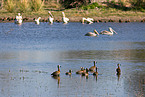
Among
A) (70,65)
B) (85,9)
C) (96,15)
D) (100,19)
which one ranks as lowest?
(100,19)

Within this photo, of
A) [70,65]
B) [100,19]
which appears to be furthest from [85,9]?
[70,65]

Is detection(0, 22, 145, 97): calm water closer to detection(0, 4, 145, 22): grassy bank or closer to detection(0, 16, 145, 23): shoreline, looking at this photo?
detection(0, 16, 145, 23): shoreline

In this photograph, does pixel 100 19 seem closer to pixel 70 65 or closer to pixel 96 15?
pixel 96 15

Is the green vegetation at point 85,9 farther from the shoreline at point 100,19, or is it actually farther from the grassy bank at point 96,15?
the shoreline at point 100,19

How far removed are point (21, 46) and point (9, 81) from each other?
38.4 ft

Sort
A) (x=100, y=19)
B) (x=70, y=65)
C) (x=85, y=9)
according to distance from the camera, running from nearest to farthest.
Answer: (x=70, y=65), (x=100, y=19), (x=85, y=9)

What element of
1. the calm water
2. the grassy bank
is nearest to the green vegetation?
the grassy bank

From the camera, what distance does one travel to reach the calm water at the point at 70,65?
15.0m

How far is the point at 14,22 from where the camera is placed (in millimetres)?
51781

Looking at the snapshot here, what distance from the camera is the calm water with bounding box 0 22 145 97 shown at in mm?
14977

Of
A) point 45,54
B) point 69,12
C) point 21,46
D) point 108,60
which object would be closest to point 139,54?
point 108,60

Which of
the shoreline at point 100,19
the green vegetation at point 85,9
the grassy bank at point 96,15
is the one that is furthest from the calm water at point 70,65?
the green vegetation at point 85,9

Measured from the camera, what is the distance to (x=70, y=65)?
65.9 ft

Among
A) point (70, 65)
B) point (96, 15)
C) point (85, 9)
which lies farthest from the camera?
point (85, 9)
